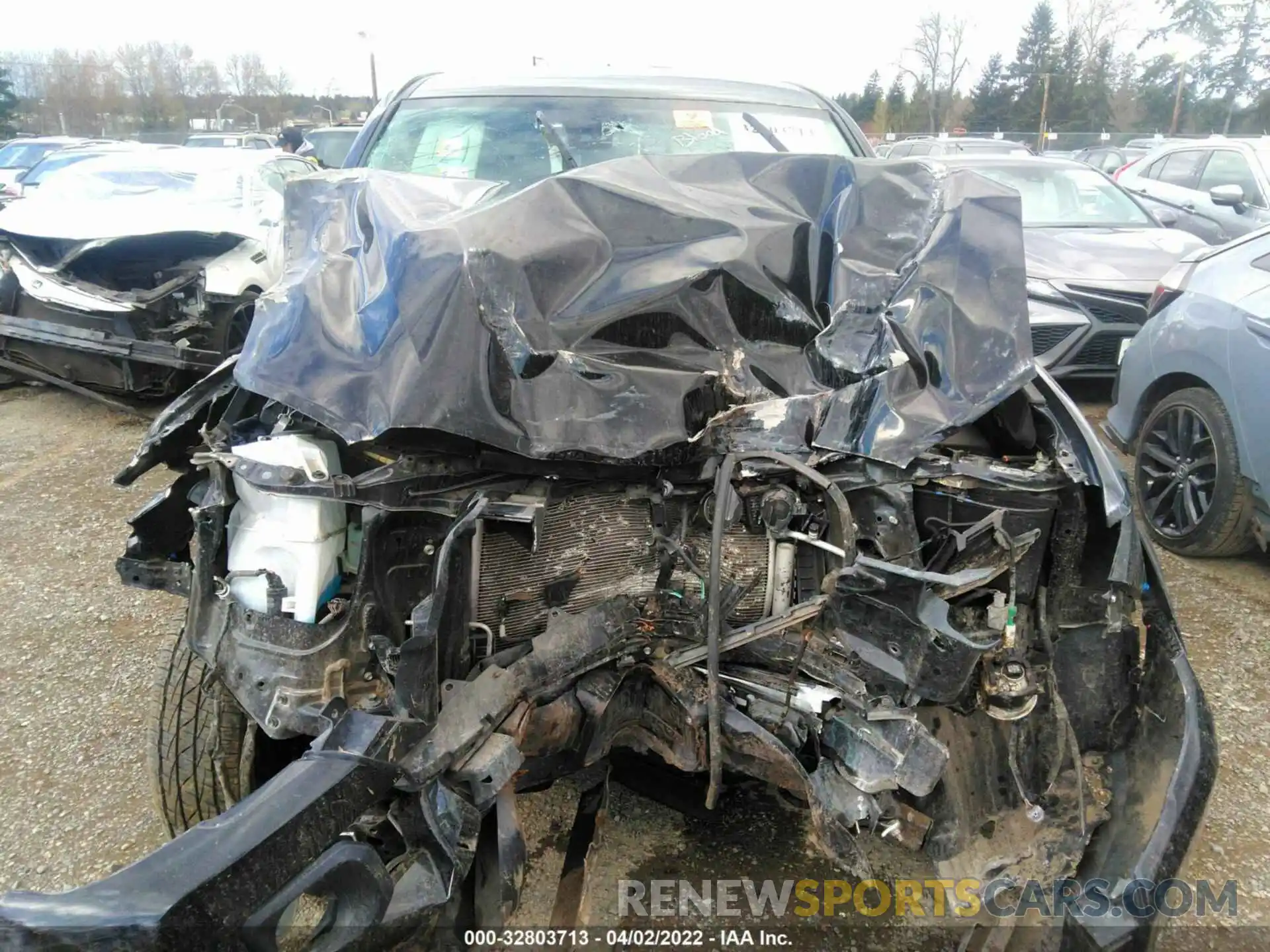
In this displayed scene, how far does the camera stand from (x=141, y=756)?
2.67 meters

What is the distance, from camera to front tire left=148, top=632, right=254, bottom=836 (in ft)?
6.81

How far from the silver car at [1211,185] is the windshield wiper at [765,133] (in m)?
5.80

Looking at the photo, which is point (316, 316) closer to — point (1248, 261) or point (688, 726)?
point (688, 726)

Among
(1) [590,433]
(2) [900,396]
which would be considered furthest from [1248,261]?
(1) [590,433]

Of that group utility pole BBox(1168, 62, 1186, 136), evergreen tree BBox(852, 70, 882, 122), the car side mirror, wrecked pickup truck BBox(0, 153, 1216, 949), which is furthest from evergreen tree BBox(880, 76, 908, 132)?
wrecked pickup truck BBox(0, 153, 1216, 949)

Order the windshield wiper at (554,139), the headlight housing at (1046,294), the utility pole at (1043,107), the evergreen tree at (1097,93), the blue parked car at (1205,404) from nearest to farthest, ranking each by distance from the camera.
A: the windshield wiper at (554,139), the blue parked car at (1205,404), the headlight housing at (1046,294), the utility pole at (1043,107), the evergreen tree at (1097,93)

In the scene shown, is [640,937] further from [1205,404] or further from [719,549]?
[1205,404]

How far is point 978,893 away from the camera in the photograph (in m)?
1.75

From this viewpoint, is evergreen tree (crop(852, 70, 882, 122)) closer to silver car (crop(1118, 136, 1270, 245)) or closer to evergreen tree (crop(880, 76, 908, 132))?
evergreen tree (crop(880, 76, 908, 132))

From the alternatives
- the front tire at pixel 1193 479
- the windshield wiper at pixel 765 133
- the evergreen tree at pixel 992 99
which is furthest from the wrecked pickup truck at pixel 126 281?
the evergreen tree at pixel 992 99

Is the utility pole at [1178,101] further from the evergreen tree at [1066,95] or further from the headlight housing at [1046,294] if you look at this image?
the headlight housing at [1046,294]

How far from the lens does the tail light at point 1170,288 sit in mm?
3971

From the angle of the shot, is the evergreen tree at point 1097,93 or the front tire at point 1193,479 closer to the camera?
the front tire at point 1193,479

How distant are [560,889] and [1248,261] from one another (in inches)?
151
